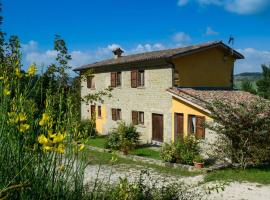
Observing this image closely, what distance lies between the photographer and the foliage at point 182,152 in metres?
16.0

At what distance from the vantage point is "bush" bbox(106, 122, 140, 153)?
1955 centimetres

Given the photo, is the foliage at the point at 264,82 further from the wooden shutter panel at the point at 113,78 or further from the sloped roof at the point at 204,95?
the wooden shutter panel at the point at 113,78

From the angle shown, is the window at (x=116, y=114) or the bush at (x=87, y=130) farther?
the window at (x=116, y=114)

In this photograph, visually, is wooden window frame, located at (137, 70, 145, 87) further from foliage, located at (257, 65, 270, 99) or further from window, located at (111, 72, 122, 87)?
foliage, located at (257, 65, 270, 99)

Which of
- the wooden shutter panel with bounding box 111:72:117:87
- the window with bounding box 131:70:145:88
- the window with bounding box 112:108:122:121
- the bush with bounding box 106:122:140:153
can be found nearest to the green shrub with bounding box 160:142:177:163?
the bush with bounding box 106:122:140:153

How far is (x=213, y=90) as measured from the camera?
22.0 m

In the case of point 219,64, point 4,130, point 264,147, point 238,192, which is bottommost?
point 238,192

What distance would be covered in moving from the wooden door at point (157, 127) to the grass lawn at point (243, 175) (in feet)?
24.1

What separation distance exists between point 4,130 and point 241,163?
13029 mm

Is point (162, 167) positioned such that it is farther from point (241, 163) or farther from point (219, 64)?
point (219, 64)

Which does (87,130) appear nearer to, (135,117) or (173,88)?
(173,88)

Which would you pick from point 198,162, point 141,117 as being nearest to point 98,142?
point 141,117

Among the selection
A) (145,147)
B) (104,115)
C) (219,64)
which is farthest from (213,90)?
(104,115)

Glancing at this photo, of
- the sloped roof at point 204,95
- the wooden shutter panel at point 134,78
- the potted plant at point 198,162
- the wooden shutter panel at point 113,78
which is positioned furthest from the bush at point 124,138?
the wooden shutter panel at point 113,78
